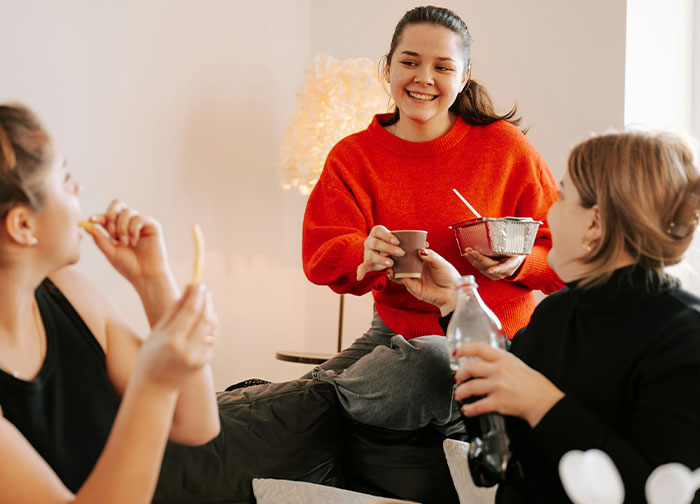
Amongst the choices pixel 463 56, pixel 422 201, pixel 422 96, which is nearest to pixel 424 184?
pixel 422 201

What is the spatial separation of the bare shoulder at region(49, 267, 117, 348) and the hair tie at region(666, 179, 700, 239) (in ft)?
2.95

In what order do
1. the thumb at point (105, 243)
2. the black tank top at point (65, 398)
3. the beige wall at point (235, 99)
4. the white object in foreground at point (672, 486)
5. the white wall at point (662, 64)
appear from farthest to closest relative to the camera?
the white wall at point (662, 64) < the beige wall at point (235, 99) < the thumb at point (105, 243) < the black tank top at point (65, 398) < the white object in foreground at point (672, 486)

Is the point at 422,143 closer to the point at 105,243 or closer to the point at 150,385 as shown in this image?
the point at 105,243

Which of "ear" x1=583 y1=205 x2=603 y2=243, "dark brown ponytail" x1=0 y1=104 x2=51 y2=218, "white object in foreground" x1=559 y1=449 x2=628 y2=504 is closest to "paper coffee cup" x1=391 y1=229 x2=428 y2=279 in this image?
"ear" x1=583 y1=205 x2=603 y2=243

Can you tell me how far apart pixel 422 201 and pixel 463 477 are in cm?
85

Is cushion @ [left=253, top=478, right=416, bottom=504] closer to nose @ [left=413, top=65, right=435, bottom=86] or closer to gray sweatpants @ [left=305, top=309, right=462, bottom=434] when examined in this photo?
gray sweatpants @ [left=305, top=309, right=462, bottom=434]

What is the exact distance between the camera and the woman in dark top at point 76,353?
83cm

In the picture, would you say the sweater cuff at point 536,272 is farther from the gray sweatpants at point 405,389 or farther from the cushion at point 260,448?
the cushion at point 260,448

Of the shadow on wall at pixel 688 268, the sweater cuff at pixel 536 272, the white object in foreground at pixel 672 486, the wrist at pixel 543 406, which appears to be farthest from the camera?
the sweater cuff at pixel 536 272

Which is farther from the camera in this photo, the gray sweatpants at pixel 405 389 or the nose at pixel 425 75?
the nose at pixel 425 75

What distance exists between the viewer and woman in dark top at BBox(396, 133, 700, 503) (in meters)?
1.08

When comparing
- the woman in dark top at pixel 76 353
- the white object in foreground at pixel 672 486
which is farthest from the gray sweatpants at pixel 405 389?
the white object in foreground at pixel 672 486

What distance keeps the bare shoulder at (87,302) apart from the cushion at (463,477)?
2.76 ft

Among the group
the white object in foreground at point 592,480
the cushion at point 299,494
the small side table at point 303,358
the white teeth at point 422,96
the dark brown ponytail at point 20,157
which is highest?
the white teeth at point 422,96
